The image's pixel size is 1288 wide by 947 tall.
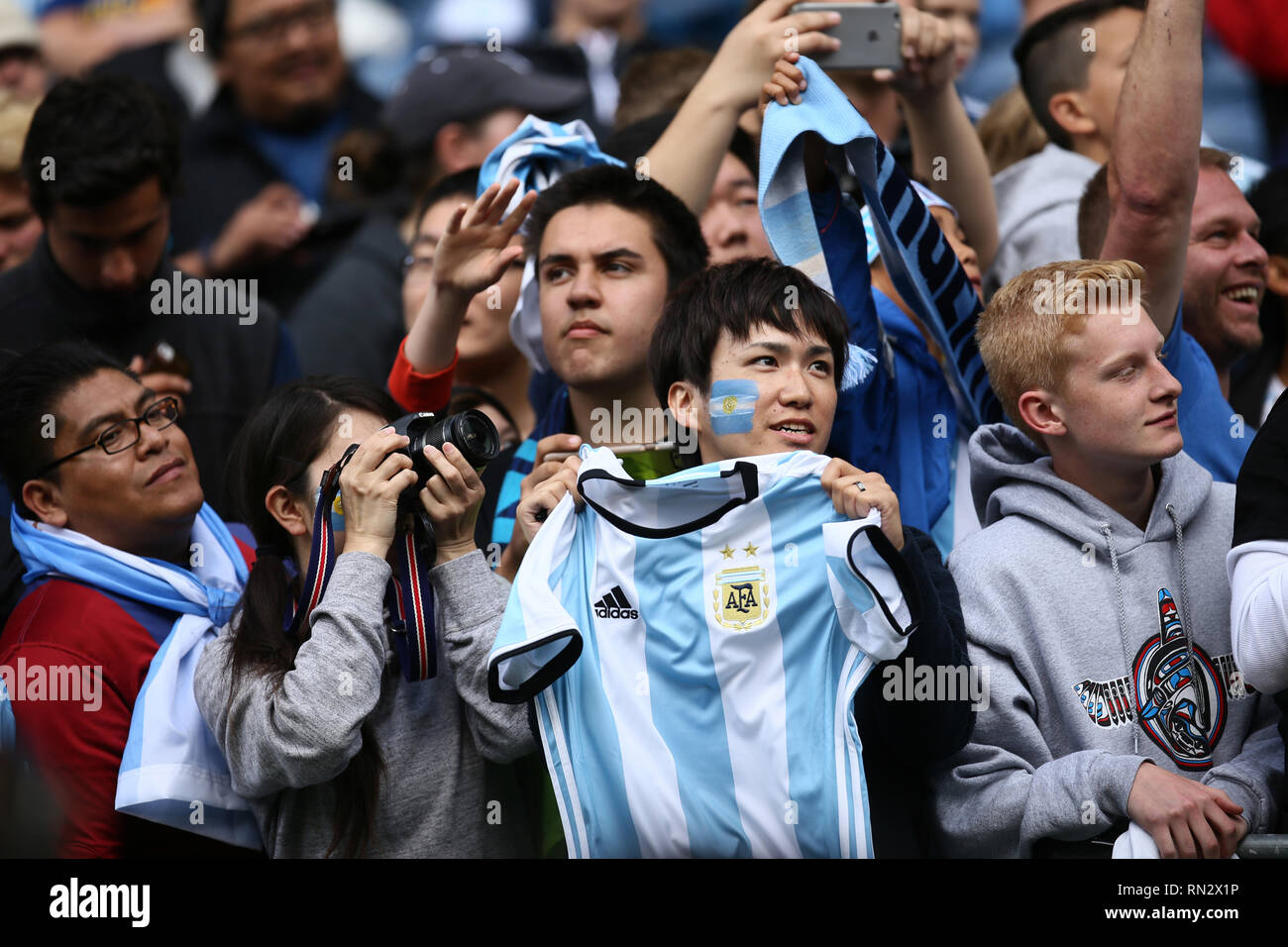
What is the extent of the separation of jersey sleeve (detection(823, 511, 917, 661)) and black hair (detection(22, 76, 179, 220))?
6.71 ft

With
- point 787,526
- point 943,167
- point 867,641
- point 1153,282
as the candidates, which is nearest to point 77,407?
point 787,526

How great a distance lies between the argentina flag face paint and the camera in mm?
2498

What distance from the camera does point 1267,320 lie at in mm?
3709

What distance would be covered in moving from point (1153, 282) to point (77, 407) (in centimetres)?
202

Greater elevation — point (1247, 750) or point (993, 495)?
point (993, 495)

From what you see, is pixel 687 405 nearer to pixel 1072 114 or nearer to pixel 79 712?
pixel 79 712

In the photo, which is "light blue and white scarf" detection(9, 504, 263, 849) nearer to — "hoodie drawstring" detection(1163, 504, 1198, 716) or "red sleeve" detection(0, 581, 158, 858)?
"red sleeve" detection(0, 581, 158, 858)

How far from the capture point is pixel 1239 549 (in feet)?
7.71

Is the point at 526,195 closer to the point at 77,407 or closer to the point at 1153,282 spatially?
the point at 77,407

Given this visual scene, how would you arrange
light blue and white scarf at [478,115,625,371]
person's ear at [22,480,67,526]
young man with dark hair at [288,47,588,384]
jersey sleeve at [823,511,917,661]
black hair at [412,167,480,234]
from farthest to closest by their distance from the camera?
young man with dark hair at [288,47,588,384] < black hair at [412,167,480,234] < light blue and white scarf at [478,115,625,371] < person's ear at [22,480,67,526] < jersey sleeve at [823,511,917,661]

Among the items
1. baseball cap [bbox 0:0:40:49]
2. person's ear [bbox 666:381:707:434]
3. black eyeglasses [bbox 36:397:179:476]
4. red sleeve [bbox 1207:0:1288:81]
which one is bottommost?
person's ear [bbox 666:381:707:434]

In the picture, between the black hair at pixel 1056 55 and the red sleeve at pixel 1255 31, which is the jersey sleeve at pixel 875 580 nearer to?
the black hair at pixel 1056 55

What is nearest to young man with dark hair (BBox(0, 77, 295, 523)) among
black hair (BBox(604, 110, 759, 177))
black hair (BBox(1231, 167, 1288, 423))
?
black hair (BBox(604, 110, 759, 177))

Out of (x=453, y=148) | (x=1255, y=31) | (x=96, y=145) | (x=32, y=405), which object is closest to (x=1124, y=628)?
(x=32, y=405)
